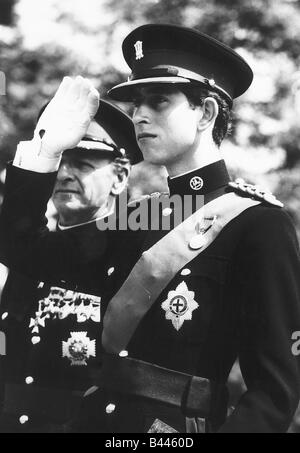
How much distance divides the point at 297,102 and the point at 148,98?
3.17 feet

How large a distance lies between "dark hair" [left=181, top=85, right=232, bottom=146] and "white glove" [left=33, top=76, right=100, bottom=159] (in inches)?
13.0

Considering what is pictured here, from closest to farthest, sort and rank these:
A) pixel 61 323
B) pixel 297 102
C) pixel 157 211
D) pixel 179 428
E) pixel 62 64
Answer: pixel 179 428, pixel 157 211, pixel 61 323, pixel 297 102, pixel 62 64

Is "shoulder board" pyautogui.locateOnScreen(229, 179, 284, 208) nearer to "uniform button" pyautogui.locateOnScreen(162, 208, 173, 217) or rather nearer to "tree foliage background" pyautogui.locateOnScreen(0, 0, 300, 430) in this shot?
"uniform button" pyautogui.locateOnScreen(162, 208, 173, 217)

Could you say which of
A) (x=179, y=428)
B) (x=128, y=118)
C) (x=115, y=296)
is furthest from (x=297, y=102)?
(x=179, y=428)

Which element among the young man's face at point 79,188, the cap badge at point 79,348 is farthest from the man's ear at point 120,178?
the cap badge at point 79,348

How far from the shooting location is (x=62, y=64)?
Answer: 371 cm

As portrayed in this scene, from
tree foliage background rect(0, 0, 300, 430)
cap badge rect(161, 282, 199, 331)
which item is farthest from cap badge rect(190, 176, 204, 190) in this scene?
tree foliage background rect(0, 0, 300, 430)

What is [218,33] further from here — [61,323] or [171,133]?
[61,323]

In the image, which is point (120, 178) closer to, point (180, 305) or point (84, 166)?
point (84, 166)

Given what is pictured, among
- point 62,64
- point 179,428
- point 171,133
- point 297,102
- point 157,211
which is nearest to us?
point 179,428

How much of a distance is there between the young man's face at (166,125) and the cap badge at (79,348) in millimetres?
805

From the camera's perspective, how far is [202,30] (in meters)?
3.35

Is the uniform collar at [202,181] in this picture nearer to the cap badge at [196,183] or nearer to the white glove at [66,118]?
the cap badge at [196,183]

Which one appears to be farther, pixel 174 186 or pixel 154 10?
pixel 154 10
